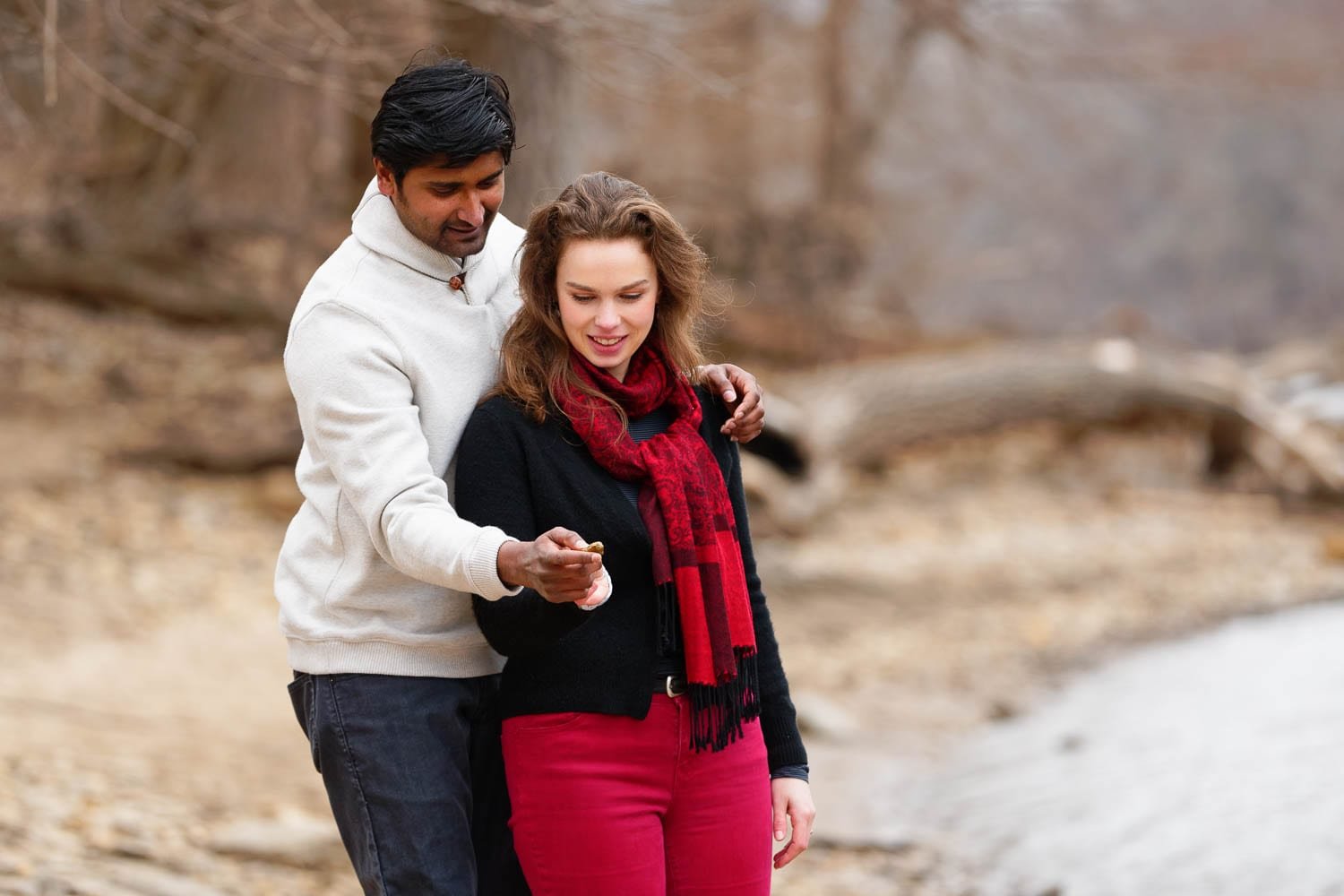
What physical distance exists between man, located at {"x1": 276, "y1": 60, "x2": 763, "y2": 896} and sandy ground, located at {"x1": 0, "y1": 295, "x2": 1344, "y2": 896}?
167 cm

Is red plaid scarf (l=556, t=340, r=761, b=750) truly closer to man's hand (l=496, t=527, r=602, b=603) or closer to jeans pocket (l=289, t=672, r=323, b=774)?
man's hand (l=496, t=527, r=602, b=603)

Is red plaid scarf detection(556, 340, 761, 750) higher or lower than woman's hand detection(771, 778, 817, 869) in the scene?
higher

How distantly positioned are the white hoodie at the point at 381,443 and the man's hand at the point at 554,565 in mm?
108

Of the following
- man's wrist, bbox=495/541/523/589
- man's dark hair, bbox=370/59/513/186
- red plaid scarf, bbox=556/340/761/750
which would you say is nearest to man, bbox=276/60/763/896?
man's dark hair, bbox=370/59/513/186

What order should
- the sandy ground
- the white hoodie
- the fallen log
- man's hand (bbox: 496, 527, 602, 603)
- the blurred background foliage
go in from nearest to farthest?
1. man's hand (bbox: 496, 527, 602, 603)
2. the white hoodie
3. the sandy ground
4. the blurred background foliage
5. the fallen log

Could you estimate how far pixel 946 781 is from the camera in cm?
530

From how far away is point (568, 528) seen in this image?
2.17 m

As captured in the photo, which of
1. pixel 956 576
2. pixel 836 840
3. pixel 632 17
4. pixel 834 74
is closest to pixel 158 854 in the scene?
Answer: pixel 836 840

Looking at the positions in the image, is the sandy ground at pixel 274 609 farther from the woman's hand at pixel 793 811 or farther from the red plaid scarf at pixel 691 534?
the red plaid scarf at pixel 691 534

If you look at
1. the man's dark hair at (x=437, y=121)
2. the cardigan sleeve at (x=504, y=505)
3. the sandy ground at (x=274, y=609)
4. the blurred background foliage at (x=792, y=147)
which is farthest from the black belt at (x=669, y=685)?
the blurred background foliage at (x=792, y=147)

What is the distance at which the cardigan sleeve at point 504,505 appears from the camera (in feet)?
6.93

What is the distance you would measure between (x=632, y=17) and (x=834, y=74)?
7.05 metres

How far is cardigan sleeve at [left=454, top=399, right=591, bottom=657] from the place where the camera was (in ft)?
6.93

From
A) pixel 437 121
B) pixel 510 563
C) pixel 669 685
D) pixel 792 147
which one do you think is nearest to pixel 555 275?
pixel 437 121
